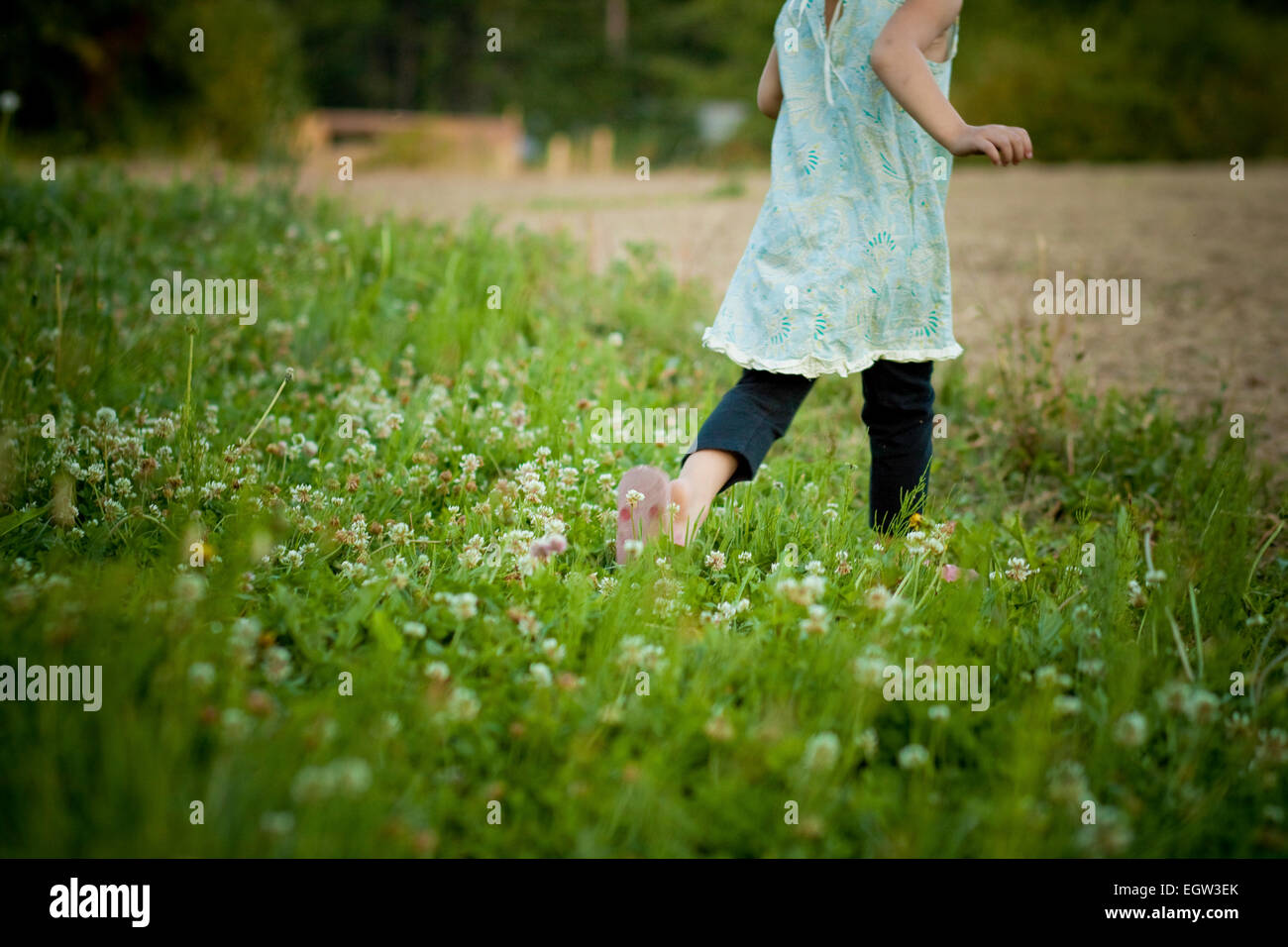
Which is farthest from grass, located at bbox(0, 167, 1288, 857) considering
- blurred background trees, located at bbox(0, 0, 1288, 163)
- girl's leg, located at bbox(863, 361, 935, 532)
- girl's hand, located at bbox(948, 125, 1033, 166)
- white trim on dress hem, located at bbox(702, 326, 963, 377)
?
blurred background trees, located at bbox(0, 0, 1288, 163)

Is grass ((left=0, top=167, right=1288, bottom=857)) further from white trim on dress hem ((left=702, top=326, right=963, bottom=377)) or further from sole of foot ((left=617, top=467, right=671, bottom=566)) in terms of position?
white trim on dress hem ((left=702, top=326, right=963, bottom=377))

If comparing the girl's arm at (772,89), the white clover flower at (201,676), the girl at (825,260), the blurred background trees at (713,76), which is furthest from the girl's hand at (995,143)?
the blurred background trees at (713,76)

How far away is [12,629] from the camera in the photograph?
1.62 meters

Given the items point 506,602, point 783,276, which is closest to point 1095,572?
point 783,276

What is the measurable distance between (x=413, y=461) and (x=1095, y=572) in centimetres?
174

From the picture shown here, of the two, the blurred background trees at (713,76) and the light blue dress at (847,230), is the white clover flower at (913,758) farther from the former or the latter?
the blurred background trees at (713,76)

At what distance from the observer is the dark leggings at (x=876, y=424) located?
2.27 meters

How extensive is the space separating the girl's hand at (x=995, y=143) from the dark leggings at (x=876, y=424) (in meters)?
0.54

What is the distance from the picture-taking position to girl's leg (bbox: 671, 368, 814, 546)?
2215 mm

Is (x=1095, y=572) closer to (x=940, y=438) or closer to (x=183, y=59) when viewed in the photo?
(x=940, y=438)

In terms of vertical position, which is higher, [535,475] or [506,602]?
[535,475]

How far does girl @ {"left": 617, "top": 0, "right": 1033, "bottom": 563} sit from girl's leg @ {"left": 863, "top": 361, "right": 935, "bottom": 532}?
85 mm

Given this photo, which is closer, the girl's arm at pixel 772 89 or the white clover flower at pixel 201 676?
the white clover flower at pixel 201 676
